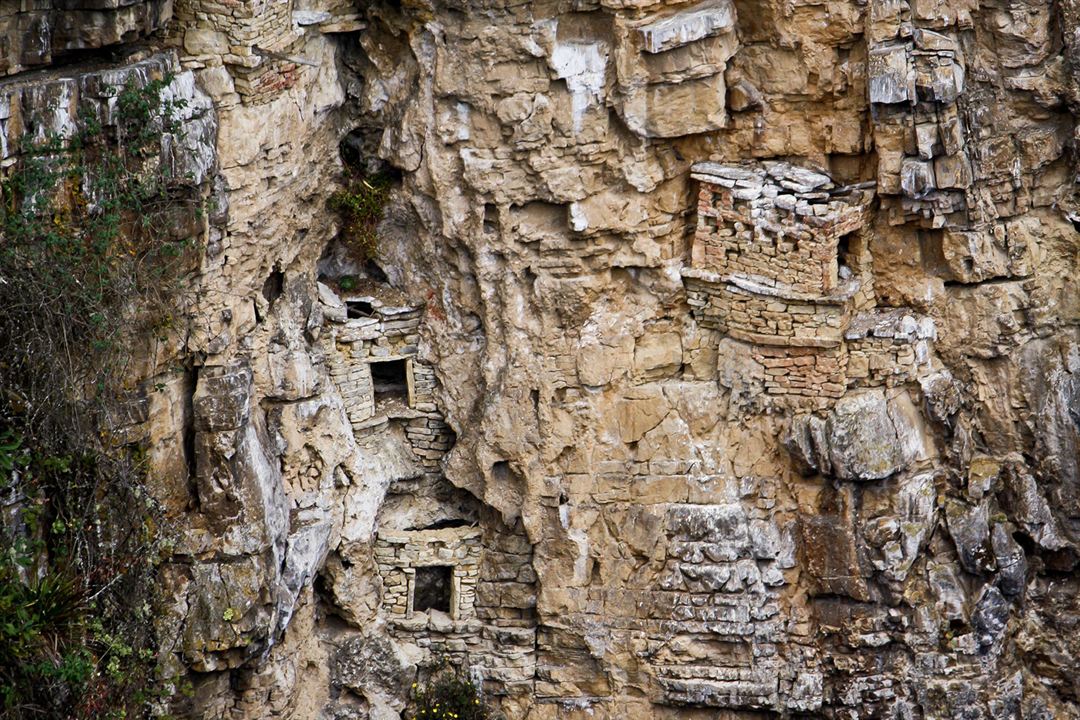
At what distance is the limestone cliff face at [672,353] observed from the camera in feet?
59.8

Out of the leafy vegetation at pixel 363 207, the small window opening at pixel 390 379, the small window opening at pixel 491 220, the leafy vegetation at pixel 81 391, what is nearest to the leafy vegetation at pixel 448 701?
the small window opening at pixel 390 379

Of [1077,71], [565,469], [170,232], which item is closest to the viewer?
[170,232]

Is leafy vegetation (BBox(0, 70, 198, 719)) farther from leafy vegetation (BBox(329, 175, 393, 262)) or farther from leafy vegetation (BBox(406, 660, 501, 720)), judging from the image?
leafy vegetation (BBox(406, 660, 501, 720))

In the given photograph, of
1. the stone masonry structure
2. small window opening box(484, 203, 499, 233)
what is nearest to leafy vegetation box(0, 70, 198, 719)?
small window opening box(484, 203, 499, 233)

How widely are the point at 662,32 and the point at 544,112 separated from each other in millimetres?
1452

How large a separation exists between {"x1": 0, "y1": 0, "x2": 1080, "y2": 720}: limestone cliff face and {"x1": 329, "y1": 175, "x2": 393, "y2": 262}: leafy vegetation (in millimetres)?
174

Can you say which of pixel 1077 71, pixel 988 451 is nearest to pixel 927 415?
pixel 988 451

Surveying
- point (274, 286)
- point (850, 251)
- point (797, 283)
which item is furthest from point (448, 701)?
point (850, 251)

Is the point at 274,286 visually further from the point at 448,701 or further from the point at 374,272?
the point at 448,701

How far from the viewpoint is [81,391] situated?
1639cm

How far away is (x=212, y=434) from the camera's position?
58.1 ft

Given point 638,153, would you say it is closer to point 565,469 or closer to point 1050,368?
point 565,469

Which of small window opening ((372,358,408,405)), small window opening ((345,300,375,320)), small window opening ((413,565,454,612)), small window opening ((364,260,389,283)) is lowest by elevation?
small window opening ((413,565,454,612))

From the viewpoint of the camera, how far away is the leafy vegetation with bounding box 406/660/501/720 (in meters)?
19.7
